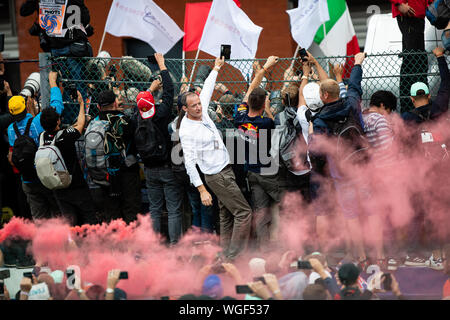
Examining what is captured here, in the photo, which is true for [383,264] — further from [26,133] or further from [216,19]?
[26,133]

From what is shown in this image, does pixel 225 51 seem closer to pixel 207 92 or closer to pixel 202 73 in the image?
pixel 207 92

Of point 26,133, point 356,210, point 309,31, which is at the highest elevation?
point 309,31

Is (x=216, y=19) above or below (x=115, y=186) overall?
above

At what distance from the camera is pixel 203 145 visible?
20.4ft

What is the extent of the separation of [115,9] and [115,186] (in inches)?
96.8

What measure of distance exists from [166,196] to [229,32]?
2.26 m

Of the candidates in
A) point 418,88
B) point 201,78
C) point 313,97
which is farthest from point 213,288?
point 201,78

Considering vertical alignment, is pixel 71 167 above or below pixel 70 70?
below

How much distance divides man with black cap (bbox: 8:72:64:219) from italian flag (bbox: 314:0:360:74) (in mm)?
3753

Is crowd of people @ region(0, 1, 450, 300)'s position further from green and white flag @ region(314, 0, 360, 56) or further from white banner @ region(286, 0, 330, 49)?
green and white flag @ region(314, 0, 360, 56)

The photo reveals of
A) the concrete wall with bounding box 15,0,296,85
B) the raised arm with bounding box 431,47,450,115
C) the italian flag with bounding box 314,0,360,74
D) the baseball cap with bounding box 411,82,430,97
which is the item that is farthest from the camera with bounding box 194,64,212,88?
the concrete wall with bounding box 15,0,296,85

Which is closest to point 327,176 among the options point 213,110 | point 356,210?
point 356,210

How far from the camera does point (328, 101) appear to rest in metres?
5.85
